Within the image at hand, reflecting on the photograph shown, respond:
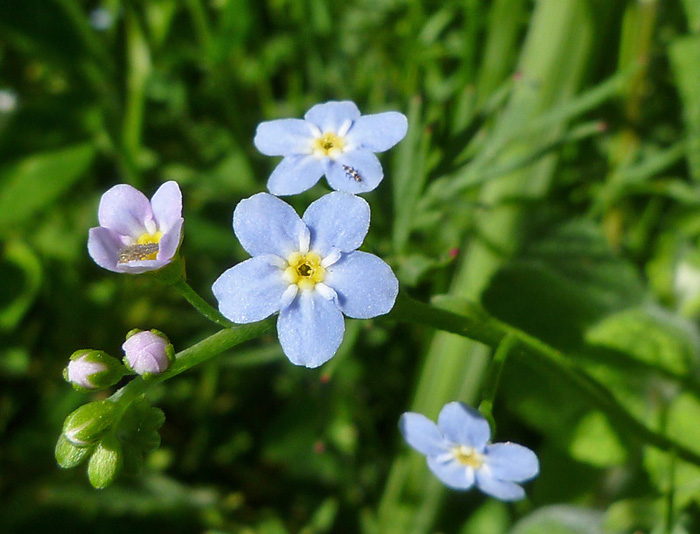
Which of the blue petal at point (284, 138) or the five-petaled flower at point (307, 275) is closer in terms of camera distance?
the five-petaled flower at point (307, 275)

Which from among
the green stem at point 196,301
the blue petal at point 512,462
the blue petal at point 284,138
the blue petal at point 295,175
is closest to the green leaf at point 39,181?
the blue petal at point 284,138

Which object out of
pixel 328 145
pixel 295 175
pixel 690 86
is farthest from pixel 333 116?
pixel 690 86

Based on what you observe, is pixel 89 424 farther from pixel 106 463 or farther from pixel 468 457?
pixel 468 457

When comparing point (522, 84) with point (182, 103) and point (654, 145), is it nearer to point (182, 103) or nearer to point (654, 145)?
point (654, 145)

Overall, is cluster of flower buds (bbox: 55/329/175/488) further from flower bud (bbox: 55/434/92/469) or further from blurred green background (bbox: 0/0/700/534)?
blurred green background (bbox: 0/0/700/534)

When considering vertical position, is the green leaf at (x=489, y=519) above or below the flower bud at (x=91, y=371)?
below

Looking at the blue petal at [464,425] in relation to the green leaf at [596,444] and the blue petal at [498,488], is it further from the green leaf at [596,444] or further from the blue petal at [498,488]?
the green leaf at [596,444]

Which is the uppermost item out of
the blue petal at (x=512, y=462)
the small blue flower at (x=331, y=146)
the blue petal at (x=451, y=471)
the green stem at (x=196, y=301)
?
the small blue flower at (x=331, y=146)

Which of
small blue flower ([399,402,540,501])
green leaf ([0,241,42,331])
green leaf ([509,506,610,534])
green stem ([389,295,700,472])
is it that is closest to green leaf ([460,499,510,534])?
green leaf ([509,506,610,534])
